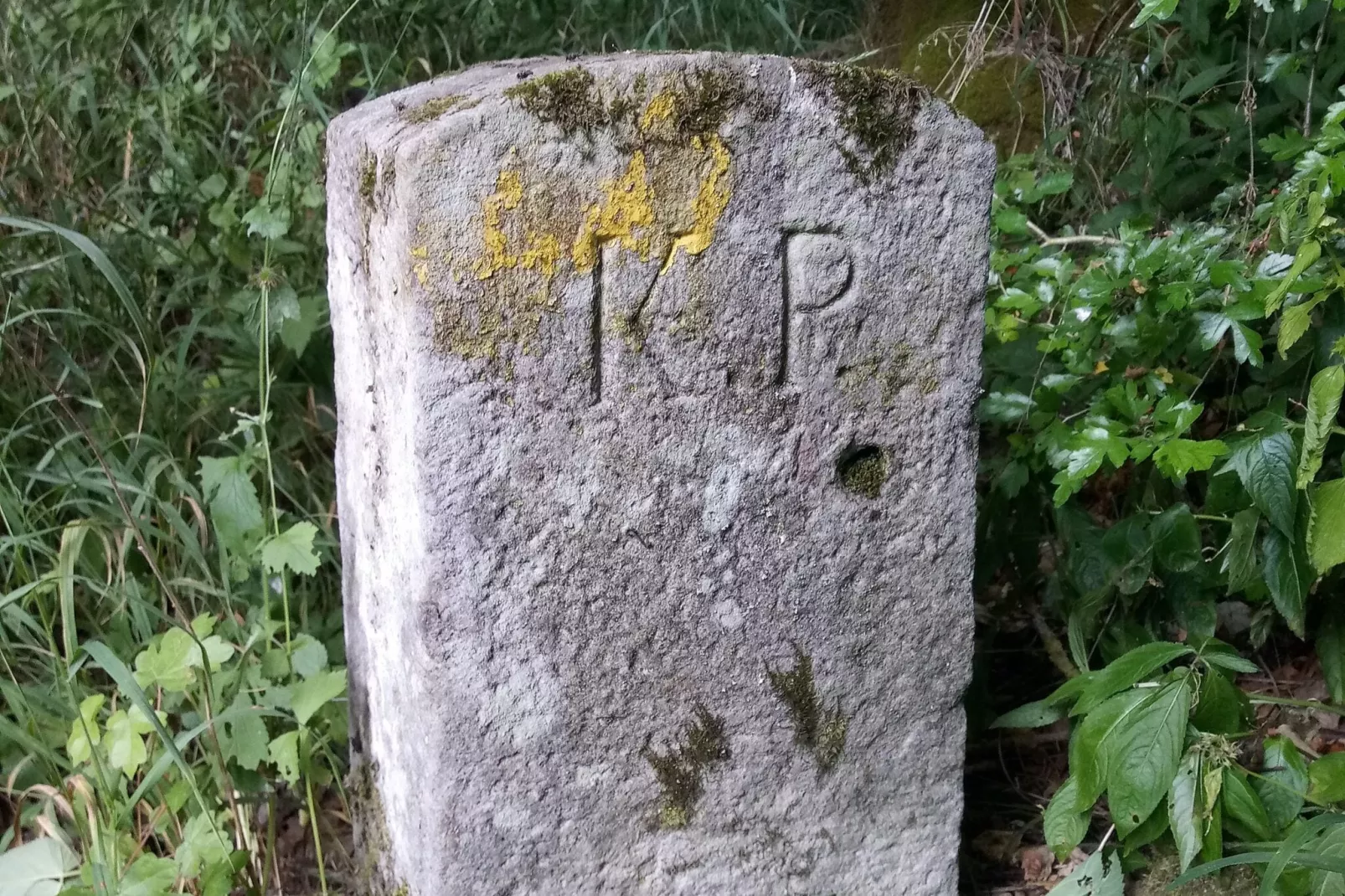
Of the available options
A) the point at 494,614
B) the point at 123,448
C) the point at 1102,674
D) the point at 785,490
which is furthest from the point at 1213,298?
the point at 123,448

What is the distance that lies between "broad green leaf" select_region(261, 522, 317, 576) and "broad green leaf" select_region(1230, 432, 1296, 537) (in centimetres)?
138

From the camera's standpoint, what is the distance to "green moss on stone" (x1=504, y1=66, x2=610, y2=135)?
116cm

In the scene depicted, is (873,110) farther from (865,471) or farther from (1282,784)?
(1282,784)

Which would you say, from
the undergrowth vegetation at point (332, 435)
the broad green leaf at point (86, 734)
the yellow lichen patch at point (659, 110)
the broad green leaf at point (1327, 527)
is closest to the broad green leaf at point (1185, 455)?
the undergrowth vegetation at point (332, 435)

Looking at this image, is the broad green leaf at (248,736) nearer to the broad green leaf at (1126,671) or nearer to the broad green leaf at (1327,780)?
the broad green leaf at (1126,671)

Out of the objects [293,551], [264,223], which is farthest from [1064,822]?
[264,223]

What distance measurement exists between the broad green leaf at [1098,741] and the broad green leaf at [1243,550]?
27 centimetres

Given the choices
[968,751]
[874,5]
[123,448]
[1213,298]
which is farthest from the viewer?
[874,5]

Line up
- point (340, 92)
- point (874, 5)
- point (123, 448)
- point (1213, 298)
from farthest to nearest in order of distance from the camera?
point (874, 5)
point (340, 92)
point (123, 448)
point (1213, 298)

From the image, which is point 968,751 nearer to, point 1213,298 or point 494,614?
point 1213,298

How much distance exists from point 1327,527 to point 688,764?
36.9 inches

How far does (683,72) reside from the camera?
1.20 metres

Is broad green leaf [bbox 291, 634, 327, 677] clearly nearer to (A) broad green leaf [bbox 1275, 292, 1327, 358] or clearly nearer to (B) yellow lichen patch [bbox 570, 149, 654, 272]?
(B) yellow lichen patch [bbox 570, 149, 654, 272]

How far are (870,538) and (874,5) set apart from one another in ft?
9.16
